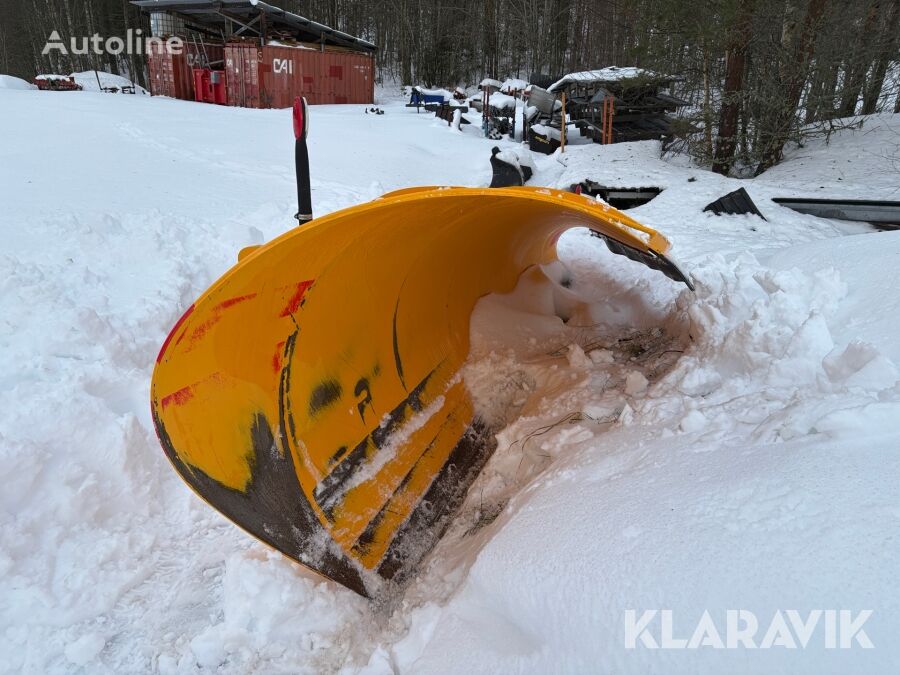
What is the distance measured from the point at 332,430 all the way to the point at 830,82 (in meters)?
11.3

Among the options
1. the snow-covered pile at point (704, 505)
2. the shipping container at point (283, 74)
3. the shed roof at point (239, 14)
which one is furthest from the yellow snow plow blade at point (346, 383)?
the shed roof at point (239, 14)

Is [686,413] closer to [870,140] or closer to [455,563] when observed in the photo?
[455,563]

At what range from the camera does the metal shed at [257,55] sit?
68.6ft

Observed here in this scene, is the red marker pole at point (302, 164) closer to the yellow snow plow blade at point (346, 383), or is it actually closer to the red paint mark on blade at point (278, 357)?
the yellow snow plow blade at point (346, 383)

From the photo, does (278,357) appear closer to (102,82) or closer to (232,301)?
(232,301)

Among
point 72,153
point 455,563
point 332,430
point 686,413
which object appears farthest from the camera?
point 72,153

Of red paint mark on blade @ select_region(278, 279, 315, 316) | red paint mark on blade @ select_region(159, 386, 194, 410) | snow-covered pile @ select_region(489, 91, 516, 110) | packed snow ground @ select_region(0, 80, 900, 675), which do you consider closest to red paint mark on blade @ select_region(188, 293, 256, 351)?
red paint mark on blade @ select_region(159, 386, 194, 410)

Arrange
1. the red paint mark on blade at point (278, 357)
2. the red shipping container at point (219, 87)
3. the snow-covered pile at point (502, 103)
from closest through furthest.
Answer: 1. the red paint mark on blade at point (278, 357)
2. the snow-covered pile at point (502, 103)
3. the red shipping container at point (219, 87)

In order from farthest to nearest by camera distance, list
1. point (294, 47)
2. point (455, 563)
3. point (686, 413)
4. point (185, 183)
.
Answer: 1. point (294, 47)
2. point (185, 183)
3. point (455, 563)
4. point (686, 413)

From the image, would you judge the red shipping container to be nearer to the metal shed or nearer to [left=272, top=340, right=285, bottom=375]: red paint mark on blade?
the metal shed

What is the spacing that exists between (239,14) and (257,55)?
2379mm

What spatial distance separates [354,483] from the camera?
297 cm

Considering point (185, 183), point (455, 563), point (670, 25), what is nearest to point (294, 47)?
point (670, 25)

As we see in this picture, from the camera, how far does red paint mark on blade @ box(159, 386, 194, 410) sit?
2168 mm
